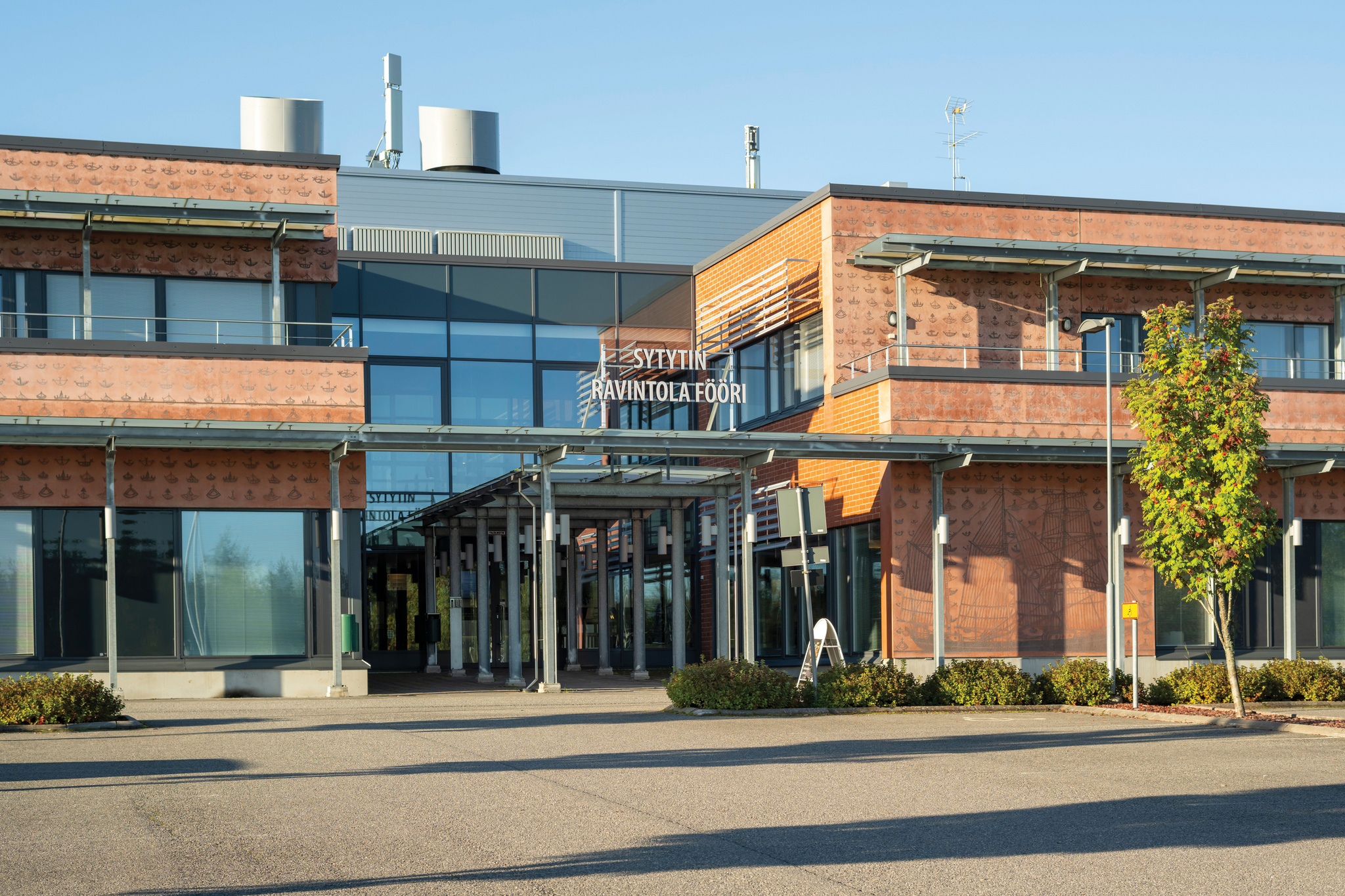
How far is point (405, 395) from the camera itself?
32.6 metres

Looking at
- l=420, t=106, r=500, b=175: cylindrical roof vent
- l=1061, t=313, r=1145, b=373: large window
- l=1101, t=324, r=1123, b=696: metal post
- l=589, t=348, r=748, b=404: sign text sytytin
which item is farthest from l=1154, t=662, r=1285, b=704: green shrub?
l=420, t=106, r=500, b=175: cylindrical roof vent

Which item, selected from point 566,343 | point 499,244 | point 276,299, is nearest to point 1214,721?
point 276,299

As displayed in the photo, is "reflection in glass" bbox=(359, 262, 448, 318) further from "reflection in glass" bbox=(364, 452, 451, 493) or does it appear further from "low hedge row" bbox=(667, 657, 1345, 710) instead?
"low hedge row" bbox=(667, 657, 1345, 710)

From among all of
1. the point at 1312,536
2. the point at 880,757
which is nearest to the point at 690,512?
the point at 1312,536

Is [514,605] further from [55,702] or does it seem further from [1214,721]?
[1214,721]

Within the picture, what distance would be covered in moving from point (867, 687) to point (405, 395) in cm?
1577

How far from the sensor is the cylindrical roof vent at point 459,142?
47.2 meters

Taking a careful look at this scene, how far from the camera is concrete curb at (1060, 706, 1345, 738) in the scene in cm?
1755

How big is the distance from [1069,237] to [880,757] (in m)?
15.6

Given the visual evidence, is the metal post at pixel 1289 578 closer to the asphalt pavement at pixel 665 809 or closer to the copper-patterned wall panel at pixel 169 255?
the asphalt pavement at pixel 665 809

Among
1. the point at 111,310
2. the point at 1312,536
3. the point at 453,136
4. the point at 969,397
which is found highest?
the point at 453,136

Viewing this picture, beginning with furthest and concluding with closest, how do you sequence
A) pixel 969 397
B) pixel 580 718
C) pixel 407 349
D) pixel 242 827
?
pixel 407 349, pixel 969 397, pixel 580 718, pixel 242 827

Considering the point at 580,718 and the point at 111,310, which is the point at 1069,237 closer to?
the point at 580,718

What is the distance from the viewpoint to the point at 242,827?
9.63m
